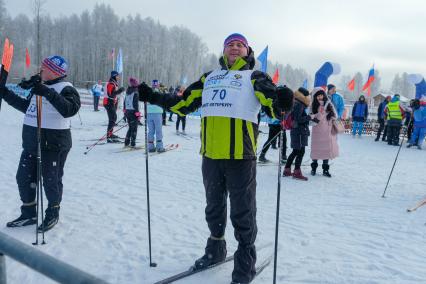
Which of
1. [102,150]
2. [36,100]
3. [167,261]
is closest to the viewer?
[167,261]

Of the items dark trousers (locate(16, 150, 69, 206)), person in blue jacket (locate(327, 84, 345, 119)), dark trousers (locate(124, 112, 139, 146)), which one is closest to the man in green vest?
person in blue jacket (locate(327, 84, 345, 119))

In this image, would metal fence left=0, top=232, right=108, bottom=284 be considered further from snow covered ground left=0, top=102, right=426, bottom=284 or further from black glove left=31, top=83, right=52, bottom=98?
black glove left=31, top=83, right=52, bottom=98

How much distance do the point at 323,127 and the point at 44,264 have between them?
21.5 feet

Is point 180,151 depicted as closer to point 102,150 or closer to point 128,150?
point 128,150

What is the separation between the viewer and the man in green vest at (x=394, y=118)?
13734 mm

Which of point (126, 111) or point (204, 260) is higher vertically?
point (126, 111)

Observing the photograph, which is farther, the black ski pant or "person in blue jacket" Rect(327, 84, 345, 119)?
"person in blue jacket" Rect(327, 84, 345, 119)

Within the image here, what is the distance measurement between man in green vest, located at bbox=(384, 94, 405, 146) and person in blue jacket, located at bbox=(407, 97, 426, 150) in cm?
61

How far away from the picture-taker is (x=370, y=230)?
4.30m

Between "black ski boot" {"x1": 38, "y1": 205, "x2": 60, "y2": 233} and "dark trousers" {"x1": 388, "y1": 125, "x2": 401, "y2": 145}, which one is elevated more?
"dark trousers" {"x1": 388, "y1": 125, "x2": 401, "y2": 145}

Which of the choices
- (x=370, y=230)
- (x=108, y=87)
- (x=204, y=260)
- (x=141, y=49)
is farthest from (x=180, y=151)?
(x=141, y=49)

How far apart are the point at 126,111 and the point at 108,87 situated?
103cm

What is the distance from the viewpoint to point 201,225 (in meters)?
4.21

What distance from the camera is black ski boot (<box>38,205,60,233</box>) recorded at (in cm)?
375
